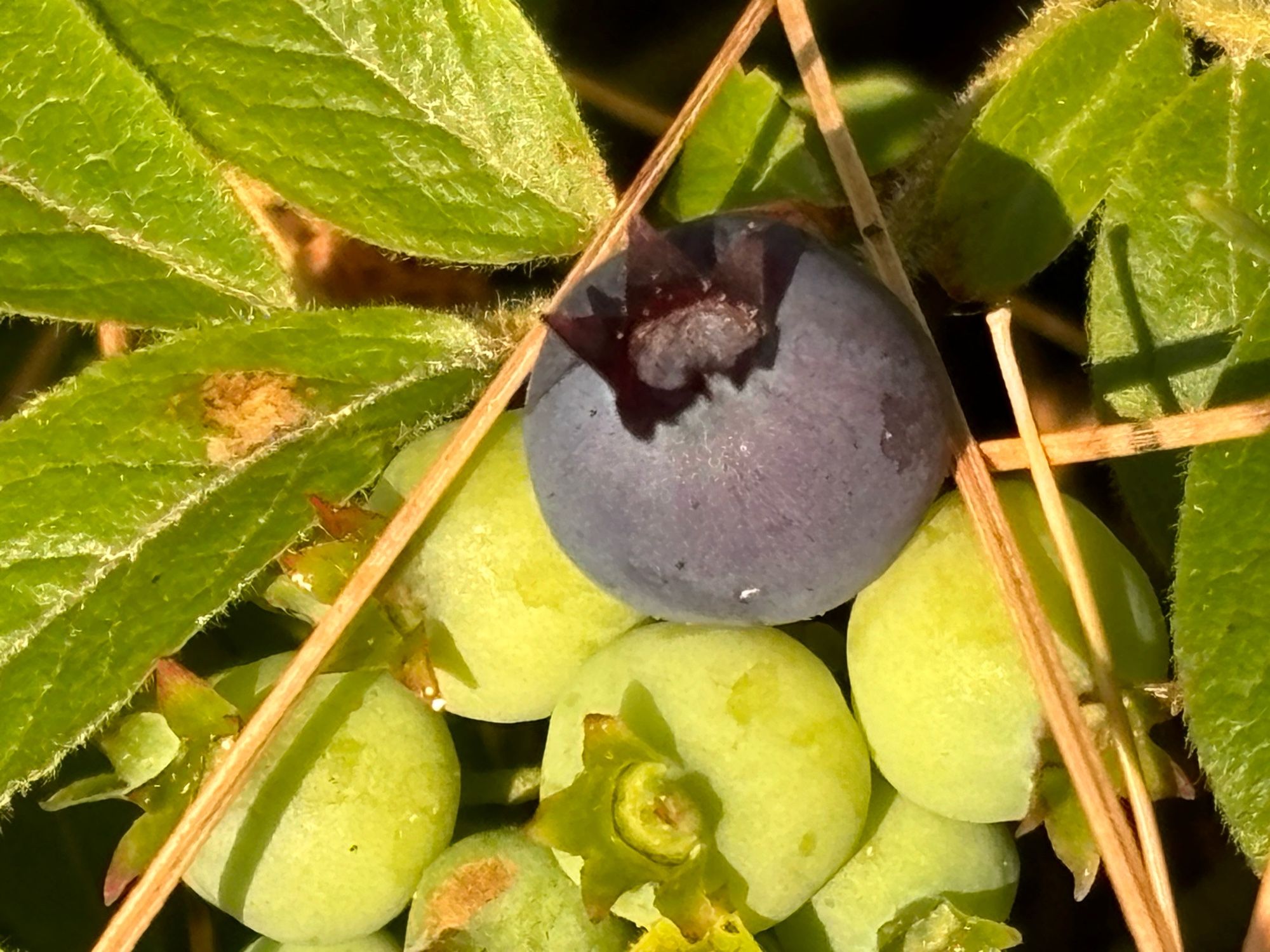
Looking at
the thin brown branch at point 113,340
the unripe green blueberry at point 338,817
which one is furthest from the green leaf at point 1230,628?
the thin brown branch at point 113,340

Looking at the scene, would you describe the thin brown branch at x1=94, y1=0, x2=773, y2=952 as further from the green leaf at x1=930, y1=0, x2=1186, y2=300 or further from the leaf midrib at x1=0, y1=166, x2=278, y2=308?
the green leaf at x1=930, y1=0, x2=1186, y2=300

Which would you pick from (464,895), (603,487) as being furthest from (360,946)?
(603,487)

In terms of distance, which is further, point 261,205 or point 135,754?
point 261,205

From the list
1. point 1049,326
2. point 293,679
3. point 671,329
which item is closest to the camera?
point 671,329

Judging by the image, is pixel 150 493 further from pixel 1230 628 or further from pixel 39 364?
pixel 1230 628

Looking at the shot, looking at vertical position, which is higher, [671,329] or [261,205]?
[261,205]

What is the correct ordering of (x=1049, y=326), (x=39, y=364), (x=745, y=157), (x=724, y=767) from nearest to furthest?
(x=724, y=767)
(x=745, y=157)
(x=1049, y=326)
(x=39, y=364)

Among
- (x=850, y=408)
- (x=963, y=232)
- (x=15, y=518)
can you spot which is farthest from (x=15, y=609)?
(x=963, y=232)
